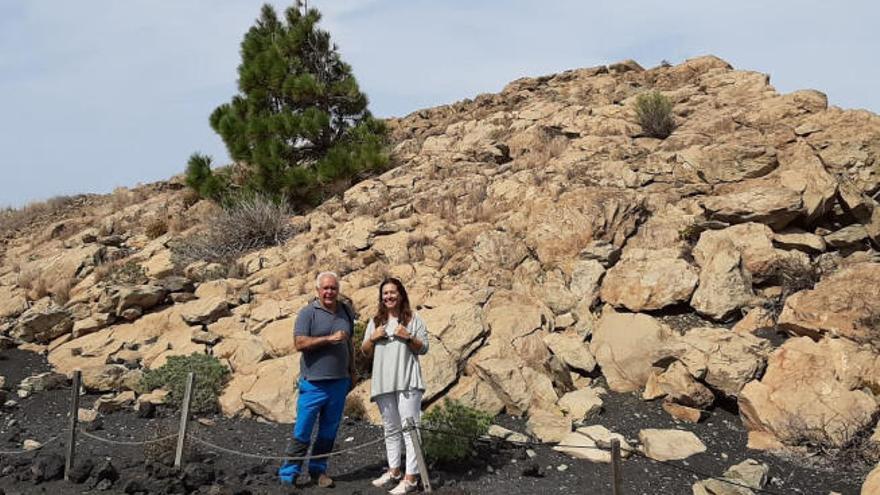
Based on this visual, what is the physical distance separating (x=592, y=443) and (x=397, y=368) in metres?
2.52

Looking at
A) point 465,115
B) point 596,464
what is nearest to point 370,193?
point 465,115

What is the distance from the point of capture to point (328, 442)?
642cm

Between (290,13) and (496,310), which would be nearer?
(496,310)

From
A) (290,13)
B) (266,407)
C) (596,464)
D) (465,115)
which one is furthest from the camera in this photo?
(465,115)

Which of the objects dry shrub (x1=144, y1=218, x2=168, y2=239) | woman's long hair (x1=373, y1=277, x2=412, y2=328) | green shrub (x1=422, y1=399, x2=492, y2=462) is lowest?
green shrub (x1=422, y1=399, x2=492, y2=462)

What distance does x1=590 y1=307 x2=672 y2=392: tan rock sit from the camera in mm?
8477

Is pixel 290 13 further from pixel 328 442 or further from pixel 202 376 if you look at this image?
pixel 328 442

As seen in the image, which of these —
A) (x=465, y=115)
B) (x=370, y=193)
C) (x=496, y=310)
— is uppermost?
(x=465, y=115)

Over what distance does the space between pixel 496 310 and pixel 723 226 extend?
3796 mm

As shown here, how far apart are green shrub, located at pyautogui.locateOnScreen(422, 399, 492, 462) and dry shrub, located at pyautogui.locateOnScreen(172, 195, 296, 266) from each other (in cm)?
768

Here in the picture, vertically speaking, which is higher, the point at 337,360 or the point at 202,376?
the point at 337,360

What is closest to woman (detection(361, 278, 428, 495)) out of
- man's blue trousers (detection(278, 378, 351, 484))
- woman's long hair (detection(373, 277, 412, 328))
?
woman's long hair (detection(373, 277, 412, 328))

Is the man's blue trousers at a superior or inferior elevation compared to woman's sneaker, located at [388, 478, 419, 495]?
superior

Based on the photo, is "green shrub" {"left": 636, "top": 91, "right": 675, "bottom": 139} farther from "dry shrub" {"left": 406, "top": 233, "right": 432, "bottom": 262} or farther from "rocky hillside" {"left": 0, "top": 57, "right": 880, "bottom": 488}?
"dry shrub" {"left": 406, "top": 233, "right": 432, "bottom": 262}
